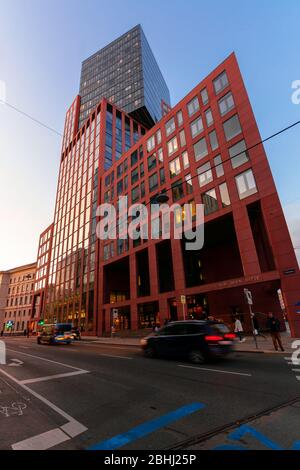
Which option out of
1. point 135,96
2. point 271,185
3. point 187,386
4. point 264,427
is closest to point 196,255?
point 271,185

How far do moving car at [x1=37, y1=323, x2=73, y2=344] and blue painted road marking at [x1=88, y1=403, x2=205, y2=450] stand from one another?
A: 21.9m

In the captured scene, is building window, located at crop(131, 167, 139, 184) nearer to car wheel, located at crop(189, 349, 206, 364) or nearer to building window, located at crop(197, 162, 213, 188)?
building window, located at crop(197, 162, 213, 188)

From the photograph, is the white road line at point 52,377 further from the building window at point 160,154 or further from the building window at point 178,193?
the building window at point 160,154

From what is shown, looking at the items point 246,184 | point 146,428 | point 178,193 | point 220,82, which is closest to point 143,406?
point 146,428

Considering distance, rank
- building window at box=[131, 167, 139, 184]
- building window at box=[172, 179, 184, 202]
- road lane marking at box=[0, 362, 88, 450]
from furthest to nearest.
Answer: building window at box=[131, 167, 139, 184], building window at box=[172, 179, 184, 202], road lane marking at box=[0, 362, 88, 450]

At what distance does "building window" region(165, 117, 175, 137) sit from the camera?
34719mm

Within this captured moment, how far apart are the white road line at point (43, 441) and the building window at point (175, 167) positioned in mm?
30479

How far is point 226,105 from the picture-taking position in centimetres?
2728

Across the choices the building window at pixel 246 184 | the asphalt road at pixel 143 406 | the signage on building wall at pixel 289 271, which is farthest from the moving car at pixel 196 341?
the building window at pixel 246 184

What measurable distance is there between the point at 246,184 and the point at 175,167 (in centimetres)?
1153

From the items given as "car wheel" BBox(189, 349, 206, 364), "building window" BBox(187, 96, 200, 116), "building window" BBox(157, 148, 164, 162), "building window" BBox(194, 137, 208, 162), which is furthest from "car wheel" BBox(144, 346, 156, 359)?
"building window" BBox(187, 96, 200, 116)

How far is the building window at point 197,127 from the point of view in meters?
30.0

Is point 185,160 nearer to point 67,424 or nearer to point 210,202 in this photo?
point 210,202

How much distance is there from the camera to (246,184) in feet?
76.9
